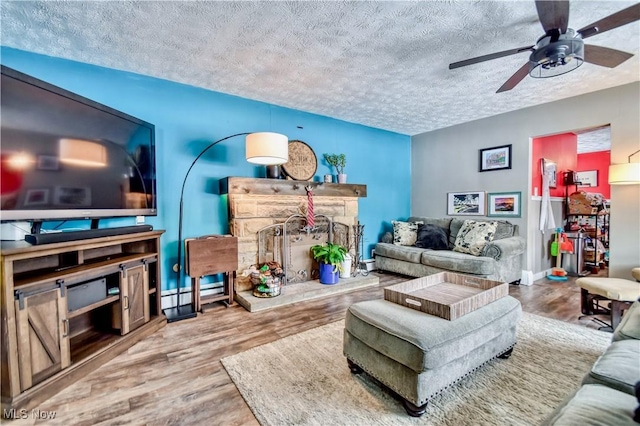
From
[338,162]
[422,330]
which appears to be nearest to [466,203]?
[338,162]

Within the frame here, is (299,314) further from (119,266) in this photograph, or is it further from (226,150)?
(226,150)

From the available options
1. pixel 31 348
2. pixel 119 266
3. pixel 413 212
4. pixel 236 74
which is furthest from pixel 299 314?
pixel 413 212

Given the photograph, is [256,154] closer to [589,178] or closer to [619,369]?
[619,369]

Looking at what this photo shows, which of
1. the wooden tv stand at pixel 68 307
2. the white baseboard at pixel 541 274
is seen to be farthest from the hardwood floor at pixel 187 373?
the white baseboard at pixel 541 274

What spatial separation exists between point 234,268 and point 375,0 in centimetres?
277

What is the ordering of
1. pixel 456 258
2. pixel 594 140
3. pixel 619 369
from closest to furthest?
pixel 619 369 < pixel 456 258 < pixel 594 140

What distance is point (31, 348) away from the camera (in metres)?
1.64

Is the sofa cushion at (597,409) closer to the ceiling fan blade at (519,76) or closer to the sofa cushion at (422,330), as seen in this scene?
the sofa cushion at (422,330)

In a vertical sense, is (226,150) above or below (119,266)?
above

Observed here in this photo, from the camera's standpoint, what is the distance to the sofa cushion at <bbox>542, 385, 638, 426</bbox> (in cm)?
90

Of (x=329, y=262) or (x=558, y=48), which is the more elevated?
(x=558, y=48)

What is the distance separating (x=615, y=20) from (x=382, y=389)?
2.66 metres

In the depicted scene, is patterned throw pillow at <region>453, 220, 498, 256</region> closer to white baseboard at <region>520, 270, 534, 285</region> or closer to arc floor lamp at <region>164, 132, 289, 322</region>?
white baseboard at <region>520, 270, 534, 285</region>

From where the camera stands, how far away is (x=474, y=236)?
405 cm
